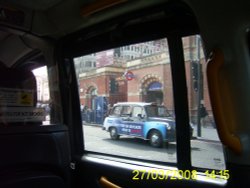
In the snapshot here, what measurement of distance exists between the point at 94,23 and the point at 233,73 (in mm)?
1384

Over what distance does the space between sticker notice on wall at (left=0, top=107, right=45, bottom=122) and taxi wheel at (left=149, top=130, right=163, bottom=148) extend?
989 millimetres

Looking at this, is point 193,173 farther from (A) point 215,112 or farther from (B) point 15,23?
(B) point 15,23

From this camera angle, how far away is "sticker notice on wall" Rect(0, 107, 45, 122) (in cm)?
159

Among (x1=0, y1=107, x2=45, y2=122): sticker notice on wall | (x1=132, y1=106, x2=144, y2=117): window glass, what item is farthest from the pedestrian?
(x1=0, y1=107, x2=45, y2=122): sticker notice on wall

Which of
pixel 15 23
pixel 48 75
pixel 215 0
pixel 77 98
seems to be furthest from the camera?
pixel 77 98

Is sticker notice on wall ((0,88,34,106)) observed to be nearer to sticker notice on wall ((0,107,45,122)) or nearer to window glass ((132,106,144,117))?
sticker notice on wall ((0,107,45,122))

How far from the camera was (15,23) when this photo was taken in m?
2.17

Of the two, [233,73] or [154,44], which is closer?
[233,73]

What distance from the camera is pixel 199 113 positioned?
2049 millimetres

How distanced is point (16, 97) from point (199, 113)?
49.8 inches

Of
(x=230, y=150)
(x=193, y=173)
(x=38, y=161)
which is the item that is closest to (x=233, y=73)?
(x=230, y=150)

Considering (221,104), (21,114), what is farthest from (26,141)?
(221,104)

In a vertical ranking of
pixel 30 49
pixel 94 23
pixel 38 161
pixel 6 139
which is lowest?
Answer: pixel 38 161

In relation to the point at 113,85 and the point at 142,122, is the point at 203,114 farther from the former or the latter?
the point at 113,85
